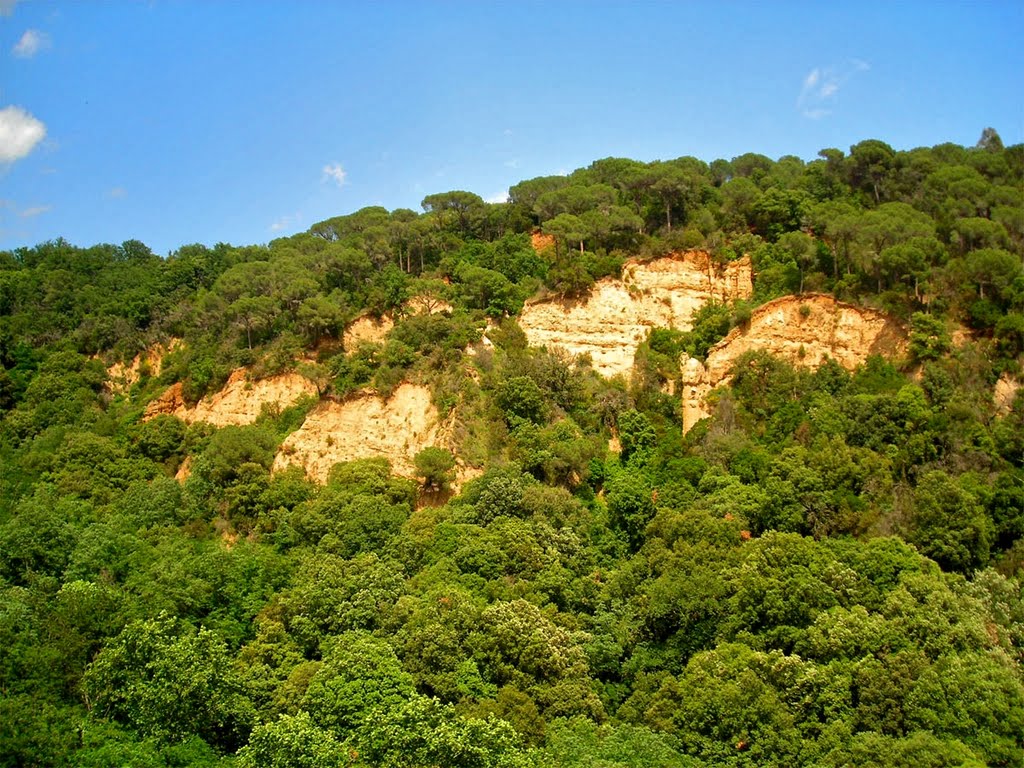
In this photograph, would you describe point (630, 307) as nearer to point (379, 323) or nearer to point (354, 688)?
point (379, 323)

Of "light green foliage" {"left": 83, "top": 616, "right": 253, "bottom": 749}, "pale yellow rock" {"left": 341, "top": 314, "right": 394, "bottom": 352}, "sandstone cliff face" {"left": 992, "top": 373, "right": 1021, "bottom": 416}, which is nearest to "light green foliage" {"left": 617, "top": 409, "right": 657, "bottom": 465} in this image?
"pale yellow rock" {"left": 341, "top": 314, "right": 394, "bottom": 352}

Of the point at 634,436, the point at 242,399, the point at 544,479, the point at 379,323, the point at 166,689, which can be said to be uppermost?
the point at 379,323

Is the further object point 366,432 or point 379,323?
point 379,323

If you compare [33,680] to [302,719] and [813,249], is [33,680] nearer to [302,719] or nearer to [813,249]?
[302,719]

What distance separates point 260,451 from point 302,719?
1713cm

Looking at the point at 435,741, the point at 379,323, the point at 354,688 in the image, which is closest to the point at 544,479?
the point at 379,323

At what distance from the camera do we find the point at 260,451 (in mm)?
36594

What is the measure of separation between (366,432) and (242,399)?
7.14 meters

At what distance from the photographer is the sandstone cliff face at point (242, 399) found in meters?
40.9

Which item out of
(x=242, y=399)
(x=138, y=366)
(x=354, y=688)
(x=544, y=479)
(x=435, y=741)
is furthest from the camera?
(x=138, y=366)

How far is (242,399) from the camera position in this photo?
136ft

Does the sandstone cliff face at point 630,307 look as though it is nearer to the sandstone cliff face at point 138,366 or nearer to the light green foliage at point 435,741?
the sandstone cliff face at point 138,366

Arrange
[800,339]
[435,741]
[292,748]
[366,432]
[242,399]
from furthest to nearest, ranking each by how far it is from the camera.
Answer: [242,399], [366,432], [800,339], [292,748], [435,741]

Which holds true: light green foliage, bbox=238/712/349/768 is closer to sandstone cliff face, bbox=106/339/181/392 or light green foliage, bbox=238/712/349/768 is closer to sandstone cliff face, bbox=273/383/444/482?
sandstone cliff face, bbox=273/383/444/482
